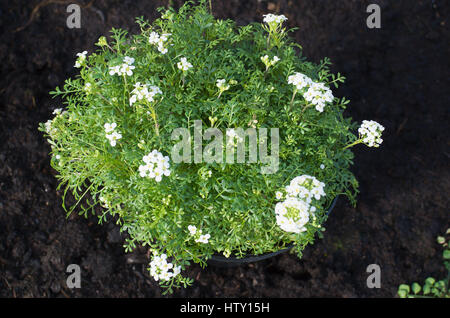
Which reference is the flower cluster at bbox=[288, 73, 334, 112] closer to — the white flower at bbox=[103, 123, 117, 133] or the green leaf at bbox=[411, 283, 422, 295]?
the white flower at bbox=[103, 123, 117, 133]

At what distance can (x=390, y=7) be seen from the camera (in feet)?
13.4

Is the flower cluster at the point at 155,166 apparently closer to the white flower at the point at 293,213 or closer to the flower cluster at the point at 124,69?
the flower cluster at the point at 124,69

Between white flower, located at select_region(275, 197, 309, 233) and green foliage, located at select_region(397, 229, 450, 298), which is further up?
white flower, located at select_region(275, 197, 309, 233)

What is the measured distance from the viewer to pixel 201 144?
7.70ft

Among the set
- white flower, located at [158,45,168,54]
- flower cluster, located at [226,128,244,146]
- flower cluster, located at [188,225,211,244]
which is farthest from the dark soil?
white flower, located at [158,45,168,54]

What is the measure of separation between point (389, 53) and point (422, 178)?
122 cm

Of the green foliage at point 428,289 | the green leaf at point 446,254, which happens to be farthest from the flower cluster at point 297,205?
the green leaf at point 446,254

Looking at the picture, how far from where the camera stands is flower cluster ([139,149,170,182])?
82.4 inches

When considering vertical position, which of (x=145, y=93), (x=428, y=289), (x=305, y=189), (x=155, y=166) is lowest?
(x=428, y=289)

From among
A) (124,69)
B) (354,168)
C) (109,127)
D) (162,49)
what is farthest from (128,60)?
(354,168)

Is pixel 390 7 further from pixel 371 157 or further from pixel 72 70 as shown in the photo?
pixel 72 70
